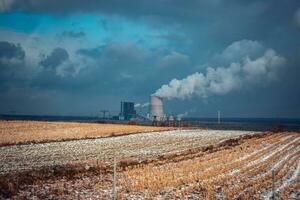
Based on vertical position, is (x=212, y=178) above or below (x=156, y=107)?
below

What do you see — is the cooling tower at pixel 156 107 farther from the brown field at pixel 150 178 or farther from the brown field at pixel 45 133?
the brown field at pixel 150 178

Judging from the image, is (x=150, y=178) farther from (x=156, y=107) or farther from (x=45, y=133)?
(x=156, y=107)

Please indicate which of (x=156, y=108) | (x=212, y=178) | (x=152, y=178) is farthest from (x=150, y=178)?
(x=156, y=108)

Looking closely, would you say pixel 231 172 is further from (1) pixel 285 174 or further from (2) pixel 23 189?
(2) pixel 23 189

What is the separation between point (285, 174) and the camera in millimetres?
24797

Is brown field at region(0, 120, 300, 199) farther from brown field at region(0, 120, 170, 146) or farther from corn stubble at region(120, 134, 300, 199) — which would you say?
brown field at region(0, 120, 170, 146)

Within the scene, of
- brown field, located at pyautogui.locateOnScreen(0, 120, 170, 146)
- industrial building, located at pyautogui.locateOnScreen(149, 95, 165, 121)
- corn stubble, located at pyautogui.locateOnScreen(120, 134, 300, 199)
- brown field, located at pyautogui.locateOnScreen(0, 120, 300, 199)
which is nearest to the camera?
brown field, located at pyautogui.locateOnScreen(0, 120, 300, 199)

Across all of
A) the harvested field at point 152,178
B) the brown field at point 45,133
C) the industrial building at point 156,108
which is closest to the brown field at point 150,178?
the harvested field at point 152,178

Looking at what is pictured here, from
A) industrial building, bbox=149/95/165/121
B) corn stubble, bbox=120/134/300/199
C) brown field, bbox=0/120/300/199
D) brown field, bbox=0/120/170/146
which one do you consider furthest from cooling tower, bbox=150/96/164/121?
corn stubble, bbox=120/134/300/199

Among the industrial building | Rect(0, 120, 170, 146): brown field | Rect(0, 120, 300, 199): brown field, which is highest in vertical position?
the industrial building

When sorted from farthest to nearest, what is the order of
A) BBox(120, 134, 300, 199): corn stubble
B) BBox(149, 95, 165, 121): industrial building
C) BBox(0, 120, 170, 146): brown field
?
BBox(149, 95, 165, 121): industrial building → BBox(0, 120, 170, 146): brown field → BBox(120, 134, 300, 199): corn stubble

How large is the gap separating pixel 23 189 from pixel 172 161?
14485 mm

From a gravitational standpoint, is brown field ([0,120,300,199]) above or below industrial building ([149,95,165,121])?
below

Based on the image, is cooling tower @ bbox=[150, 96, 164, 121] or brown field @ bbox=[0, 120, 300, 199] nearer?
brown field @ bbox=[0, 120, 300, 199]
